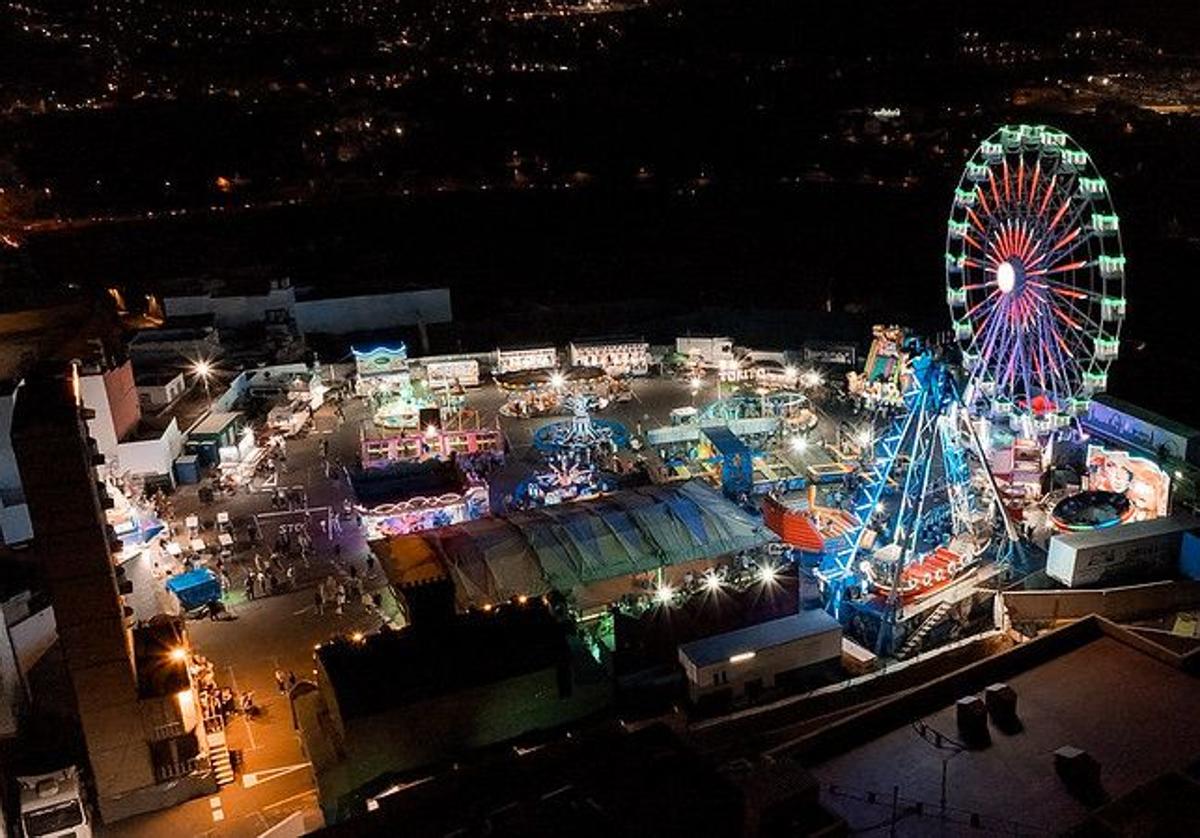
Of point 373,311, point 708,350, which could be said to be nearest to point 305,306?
point 373,311

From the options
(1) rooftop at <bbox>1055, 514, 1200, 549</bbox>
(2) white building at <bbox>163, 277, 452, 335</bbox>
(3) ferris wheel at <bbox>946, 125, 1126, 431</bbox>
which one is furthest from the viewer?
(2) white building at <bbox>163, 277, 452, 335</bbox>

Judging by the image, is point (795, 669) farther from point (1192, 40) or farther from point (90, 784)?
point (1192, 40)

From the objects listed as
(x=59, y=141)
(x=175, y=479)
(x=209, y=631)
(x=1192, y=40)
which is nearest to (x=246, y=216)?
(x=59, y=141)

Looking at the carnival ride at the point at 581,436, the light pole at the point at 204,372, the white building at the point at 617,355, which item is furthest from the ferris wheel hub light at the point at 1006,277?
the light pole at the point at 204,372

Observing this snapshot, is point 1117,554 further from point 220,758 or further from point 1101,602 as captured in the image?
point 220,758

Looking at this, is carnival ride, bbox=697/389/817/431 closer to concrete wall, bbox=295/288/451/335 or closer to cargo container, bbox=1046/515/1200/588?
cargo container, bbox=1046/515/1200/588

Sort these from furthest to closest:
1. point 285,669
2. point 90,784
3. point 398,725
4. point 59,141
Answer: point 59,141, point 285,669, point 90,784, point 398,725

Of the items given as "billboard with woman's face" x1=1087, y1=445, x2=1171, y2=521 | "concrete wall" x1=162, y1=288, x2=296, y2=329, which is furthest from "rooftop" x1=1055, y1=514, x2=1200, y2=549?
"concrete wall" x1=162, y1=288, x2=296, y2=329
